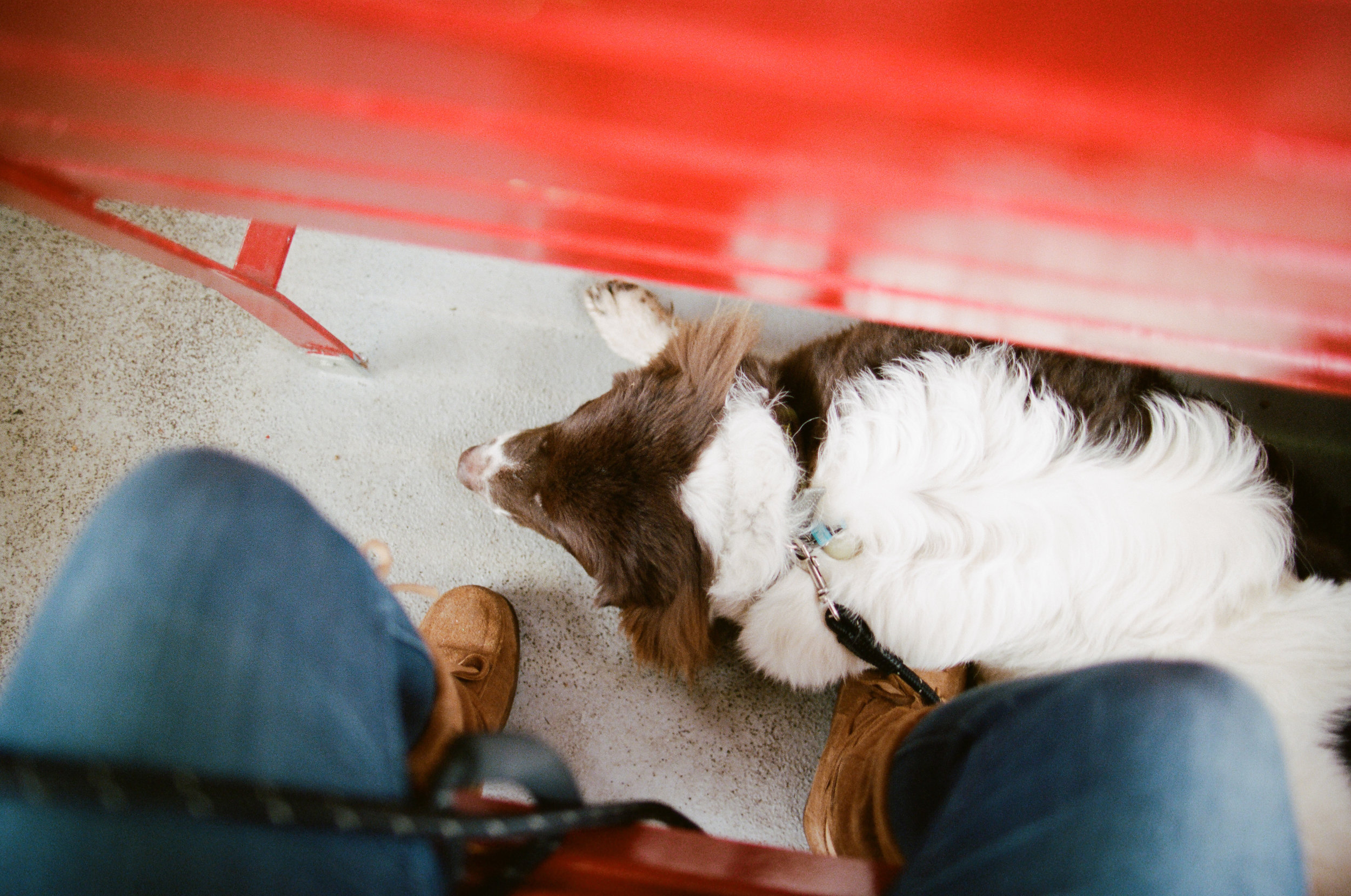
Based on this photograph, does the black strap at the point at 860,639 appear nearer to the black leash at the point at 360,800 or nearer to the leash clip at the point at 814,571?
the leash clip at the point at 814,571

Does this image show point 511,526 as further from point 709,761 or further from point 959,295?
point 959,295

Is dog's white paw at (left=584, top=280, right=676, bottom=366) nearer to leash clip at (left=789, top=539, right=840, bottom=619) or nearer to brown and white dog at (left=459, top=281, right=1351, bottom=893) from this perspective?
brown and white dog at (left=459, top=281, right=1351, bottom=893)

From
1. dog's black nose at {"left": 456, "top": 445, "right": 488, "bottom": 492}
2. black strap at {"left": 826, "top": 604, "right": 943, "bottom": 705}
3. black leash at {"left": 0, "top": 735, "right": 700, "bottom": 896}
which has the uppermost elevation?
dog's black nose at {"left": 456, "top": 445, "right": 488, "bottom": 492}

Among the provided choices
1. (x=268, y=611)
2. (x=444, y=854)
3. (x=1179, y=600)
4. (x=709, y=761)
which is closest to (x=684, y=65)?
(x=268, y=611)

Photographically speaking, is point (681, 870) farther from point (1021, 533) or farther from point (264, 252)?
point (264, 252)

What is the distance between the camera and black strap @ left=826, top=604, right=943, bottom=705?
1.05 metres

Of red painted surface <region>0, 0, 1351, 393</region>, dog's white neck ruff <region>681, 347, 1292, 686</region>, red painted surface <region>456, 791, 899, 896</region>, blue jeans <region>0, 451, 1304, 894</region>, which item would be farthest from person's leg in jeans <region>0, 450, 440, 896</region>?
dog's white neck ruff <region>681, 347, 1292, 686</region>

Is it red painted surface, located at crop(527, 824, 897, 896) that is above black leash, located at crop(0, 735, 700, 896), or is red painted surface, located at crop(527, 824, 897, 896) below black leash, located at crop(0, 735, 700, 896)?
below

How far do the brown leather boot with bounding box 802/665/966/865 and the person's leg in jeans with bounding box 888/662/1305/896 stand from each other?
211 millimetres

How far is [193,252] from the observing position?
1271mm

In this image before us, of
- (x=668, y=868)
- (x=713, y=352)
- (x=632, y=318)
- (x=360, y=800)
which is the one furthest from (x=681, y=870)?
(x=632, y=318)

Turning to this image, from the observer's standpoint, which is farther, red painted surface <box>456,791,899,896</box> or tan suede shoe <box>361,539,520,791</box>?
tan suede shoe <box>361,539,520,791</box>

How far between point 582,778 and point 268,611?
0.99 metres

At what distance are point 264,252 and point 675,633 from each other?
3.79 feet
